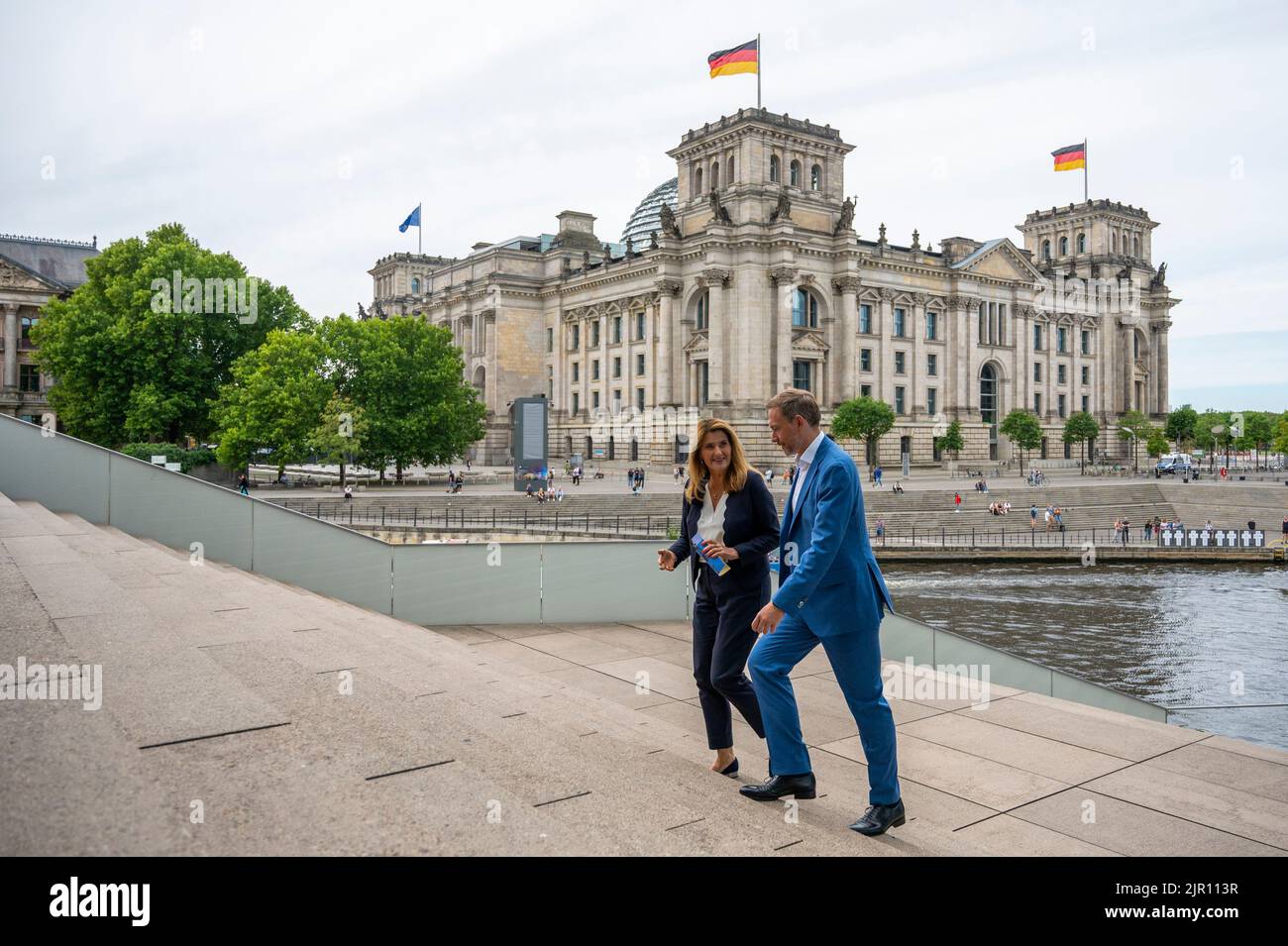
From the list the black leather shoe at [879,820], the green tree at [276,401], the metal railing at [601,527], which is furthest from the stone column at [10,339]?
the black leather shoe at [879,820]

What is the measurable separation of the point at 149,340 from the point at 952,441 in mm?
60345

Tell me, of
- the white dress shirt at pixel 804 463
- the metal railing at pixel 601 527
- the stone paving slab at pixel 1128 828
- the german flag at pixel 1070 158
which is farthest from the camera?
the german flag at pixel 1070 158

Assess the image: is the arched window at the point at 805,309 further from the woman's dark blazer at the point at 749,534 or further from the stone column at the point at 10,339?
the woman's dark blazer at the point at 749,534

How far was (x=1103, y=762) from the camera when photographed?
6.44 metres

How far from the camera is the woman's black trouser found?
225 inches

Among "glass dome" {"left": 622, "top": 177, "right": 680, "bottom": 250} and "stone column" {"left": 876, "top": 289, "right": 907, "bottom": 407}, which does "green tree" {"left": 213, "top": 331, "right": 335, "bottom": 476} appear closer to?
"stone column" {"left": 876, "top": 289, "right": 907, "bottom": 407}

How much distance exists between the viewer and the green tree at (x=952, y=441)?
81625 millimetres

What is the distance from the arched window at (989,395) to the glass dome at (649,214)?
3495cm

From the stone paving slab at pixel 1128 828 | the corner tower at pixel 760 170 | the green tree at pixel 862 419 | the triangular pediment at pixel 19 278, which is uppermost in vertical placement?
the corner tower at pixel 760 170

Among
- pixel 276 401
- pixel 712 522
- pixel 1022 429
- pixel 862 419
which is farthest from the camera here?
pixel 1022 429

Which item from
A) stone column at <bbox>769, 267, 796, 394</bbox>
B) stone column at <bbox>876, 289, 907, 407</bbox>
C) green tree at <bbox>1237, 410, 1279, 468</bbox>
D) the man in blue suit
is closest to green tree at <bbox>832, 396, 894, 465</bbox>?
stone column at <bbox>769, 267, 796, 394</bbox>

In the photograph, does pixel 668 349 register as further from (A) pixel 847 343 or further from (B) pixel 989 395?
(B) pixel 989 395

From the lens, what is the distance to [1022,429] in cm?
8425


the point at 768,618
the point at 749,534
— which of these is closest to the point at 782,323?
the point at 749,534
